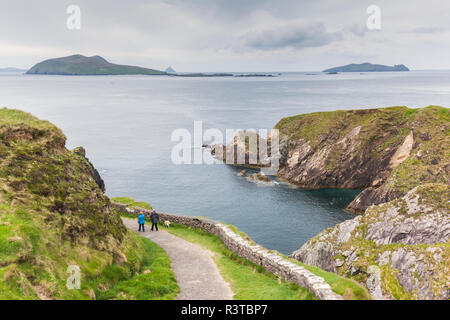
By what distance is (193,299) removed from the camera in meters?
15.1

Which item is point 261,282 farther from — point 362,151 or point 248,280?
point 362,151

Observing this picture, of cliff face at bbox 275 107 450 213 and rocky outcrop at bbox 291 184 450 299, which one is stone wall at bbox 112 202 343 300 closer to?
rocky outcrop at bbox 291 184 450 299

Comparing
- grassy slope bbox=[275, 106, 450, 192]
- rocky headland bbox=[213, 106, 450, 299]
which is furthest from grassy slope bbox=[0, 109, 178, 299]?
grassy slope bbox=[275, 106, 450, 192]

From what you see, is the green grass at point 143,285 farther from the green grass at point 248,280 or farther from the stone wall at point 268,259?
the stone wall at point 268,259

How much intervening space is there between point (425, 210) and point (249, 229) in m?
26.0

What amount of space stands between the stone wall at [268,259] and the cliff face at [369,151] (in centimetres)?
4191

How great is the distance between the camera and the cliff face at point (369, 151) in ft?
200

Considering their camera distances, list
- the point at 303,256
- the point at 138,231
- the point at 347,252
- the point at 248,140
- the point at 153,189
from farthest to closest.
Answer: the point at 248,140, the point at 153,189, the point at 303,256, the point at 347,252, the point at 138,231

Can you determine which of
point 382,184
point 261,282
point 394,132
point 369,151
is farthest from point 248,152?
point 261,282

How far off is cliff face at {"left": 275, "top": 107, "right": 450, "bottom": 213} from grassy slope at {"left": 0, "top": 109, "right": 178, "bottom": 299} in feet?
168

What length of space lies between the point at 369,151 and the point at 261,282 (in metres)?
67.9

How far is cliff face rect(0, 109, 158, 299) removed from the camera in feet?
41.3
